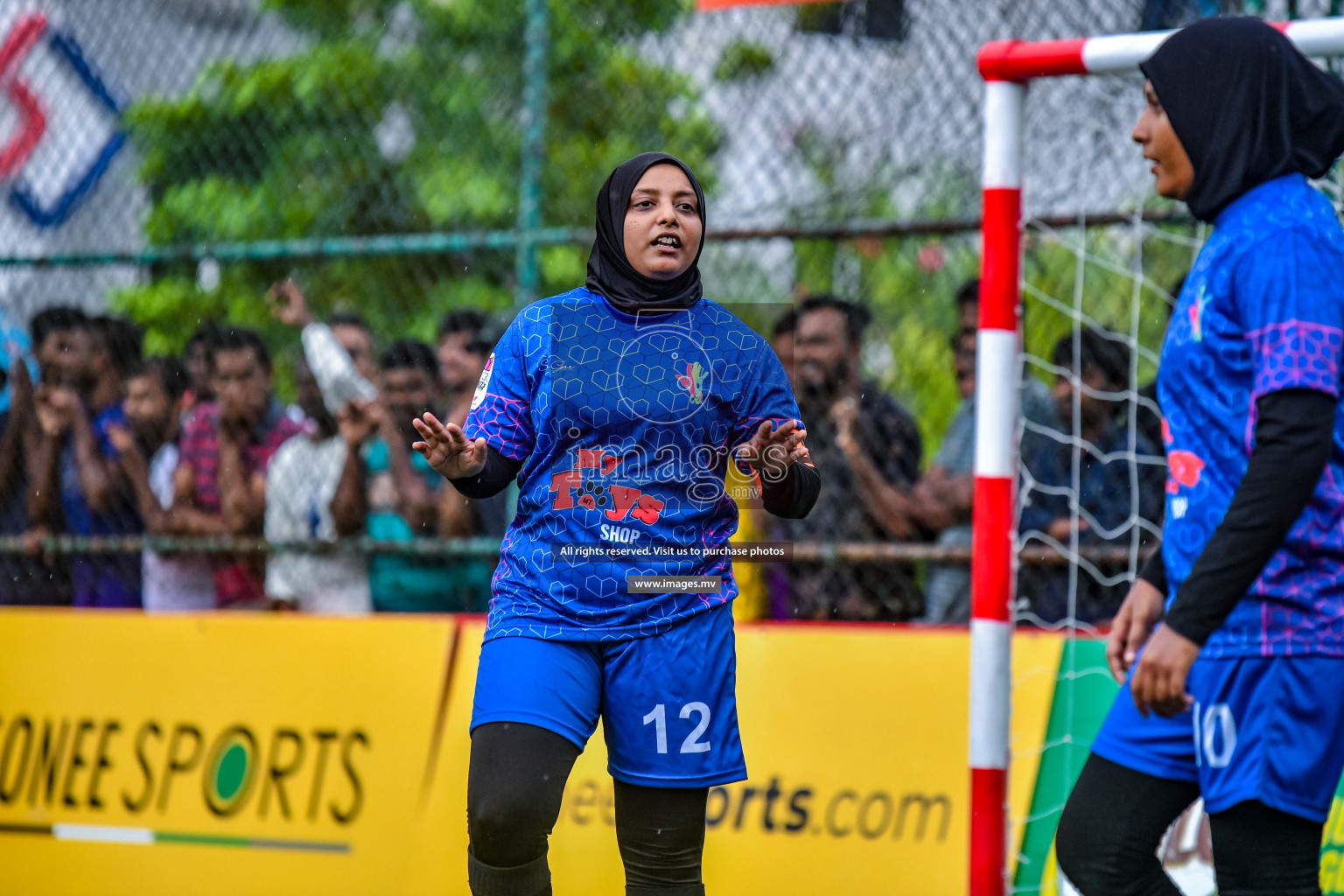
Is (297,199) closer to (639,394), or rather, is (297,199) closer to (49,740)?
(49,740)

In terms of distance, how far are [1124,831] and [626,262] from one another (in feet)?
4.74

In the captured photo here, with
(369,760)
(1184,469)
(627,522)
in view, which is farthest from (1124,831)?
(369,760)

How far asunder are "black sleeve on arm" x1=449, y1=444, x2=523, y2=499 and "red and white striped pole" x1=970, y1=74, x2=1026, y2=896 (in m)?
1.53

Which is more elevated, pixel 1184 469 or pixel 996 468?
pixel 996 468

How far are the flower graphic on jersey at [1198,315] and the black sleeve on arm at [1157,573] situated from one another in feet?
1.54

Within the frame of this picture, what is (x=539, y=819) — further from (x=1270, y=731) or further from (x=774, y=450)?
(x=1270, y=731)

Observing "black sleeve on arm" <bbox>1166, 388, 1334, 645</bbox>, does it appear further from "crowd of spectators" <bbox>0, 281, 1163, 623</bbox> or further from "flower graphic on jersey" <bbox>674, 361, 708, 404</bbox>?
"crowd of spectators" <bbox>0, 281, 1163, 623</bbox>

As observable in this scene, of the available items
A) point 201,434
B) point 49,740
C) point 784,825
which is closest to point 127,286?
point 201,434

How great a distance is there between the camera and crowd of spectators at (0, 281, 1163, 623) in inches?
189

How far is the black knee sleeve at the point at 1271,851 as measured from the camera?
244cm

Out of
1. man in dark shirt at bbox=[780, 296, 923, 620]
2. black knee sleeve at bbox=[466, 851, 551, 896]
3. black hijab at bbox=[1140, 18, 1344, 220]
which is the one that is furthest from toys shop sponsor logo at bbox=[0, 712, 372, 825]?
black hijab at bbox=[1140, 18, 1344, 220]

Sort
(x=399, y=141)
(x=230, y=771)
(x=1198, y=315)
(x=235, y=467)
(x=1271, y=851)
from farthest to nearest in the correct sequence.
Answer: (x=399, y=141)
(x=235, y=467)
(x=230, y=771)
(x=1198, y=315)
(x=1271, y=851)

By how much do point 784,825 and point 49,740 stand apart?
289 centimetres

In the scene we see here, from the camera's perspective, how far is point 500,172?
9.41m
